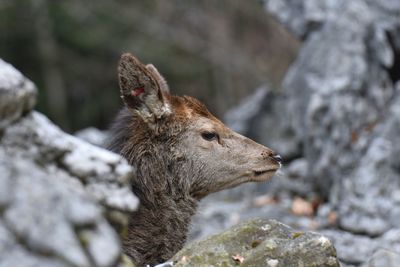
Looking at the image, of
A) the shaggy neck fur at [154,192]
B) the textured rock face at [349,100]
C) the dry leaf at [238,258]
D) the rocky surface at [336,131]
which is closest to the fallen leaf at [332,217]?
the rocky surface at [336,131]

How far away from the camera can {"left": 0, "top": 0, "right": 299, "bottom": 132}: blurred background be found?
23.5 meters

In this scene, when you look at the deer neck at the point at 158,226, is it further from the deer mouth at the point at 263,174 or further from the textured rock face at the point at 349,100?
the textured rock face at the point at 349,100

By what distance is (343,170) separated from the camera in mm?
9742

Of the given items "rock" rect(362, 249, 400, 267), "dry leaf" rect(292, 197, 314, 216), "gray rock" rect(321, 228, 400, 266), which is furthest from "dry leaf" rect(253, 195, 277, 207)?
"rock" rect(362, 249, 400, 267)

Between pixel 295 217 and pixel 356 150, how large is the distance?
1.05 meters

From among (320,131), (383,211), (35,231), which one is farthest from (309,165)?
(35,231)

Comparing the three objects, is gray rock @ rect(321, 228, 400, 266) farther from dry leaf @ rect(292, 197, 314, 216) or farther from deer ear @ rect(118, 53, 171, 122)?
deer ear @ rect(118, 53, 171, 122)

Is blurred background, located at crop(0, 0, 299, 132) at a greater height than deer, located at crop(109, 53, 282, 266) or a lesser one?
lesser

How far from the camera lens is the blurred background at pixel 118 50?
23.5 meters

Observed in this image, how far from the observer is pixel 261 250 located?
4562 millimetres

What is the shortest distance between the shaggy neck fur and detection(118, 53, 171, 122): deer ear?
118 mm

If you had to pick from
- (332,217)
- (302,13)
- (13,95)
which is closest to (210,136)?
(332,217)

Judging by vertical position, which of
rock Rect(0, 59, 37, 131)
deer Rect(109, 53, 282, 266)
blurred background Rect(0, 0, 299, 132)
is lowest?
blurred background Rect(0, 0, 299, 132)

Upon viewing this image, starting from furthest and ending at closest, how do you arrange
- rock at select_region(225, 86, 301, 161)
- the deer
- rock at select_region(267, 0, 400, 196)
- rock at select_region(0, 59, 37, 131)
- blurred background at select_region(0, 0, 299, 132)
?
blurred background at select_region(0, 0, 299, 132), rock at select_region(225, 86, 301, 161), rock at select_region(267, 0, 400, 196), the deer, rock at select_region(0, 59, 37, 131)
